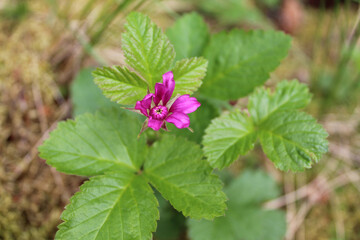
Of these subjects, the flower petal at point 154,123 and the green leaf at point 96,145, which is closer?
the flower petal at point 154,123

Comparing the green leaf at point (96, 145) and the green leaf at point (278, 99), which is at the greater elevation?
the green leaf at point (96, 145)

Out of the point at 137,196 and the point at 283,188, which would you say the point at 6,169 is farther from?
the point at 283,188

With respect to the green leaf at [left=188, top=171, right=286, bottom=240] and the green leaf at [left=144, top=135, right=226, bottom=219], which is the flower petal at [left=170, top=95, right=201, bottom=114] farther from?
the green leaf at [left=188, top=171, right=286, bottom=240]

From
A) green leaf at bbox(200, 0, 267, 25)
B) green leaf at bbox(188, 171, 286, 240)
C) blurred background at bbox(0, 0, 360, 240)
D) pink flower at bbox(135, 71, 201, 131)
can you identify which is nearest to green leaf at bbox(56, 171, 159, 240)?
pink flower at bbox(135, 71, 201, 131)

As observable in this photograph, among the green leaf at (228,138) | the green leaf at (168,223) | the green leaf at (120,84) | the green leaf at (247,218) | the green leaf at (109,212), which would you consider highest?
the green leaf at (120,84)

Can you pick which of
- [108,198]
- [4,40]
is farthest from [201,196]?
[4,40]

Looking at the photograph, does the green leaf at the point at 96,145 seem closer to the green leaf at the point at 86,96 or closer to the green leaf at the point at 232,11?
the green leaf at the point at 86,96

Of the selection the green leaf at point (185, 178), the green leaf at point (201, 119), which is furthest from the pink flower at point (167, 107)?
the green leaf at point (201, 119)

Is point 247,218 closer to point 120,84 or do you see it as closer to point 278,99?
point 278,99
